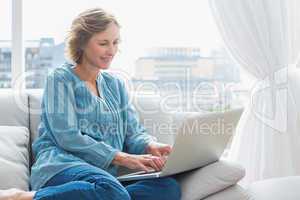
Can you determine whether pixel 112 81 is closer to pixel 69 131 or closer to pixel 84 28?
pixel 84 28

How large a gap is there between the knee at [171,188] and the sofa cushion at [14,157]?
0.61 meters

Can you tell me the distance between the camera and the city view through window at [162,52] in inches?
127

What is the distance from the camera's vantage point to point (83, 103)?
2.33 m

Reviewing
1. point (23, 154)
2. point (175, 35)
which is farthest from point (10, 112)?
point (175, 35)

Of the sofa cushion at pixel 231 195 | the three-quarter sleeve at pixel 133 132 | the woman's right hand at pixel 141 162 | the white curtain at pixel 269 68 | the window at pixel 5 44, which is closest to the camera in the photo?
the sofa cushion at pixel 231 195

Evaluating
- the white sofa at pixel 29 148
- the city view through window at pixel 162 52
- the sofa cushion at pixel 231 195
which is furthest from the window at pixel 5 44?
the sofa cushion at pixel 231 195

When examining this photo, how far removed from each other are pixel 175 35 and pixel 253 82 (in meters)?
0.59

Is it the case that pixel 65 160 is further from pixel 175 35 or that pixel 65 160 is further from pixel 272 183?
pixel 175 35

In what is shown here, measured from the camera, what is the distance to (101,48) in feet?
7.86

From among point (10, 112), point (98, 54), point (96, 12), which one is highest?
point (96, 12)

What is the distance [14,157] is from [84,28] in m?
0.66

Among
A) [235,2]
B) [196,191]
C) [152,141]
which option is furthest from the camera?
[235,2]

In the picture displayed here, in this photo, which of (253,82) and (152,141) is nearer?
(152,141)

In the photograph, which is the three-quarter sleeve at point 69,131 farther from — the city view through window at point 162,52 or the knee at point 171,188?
the city view through window at point 162,52
